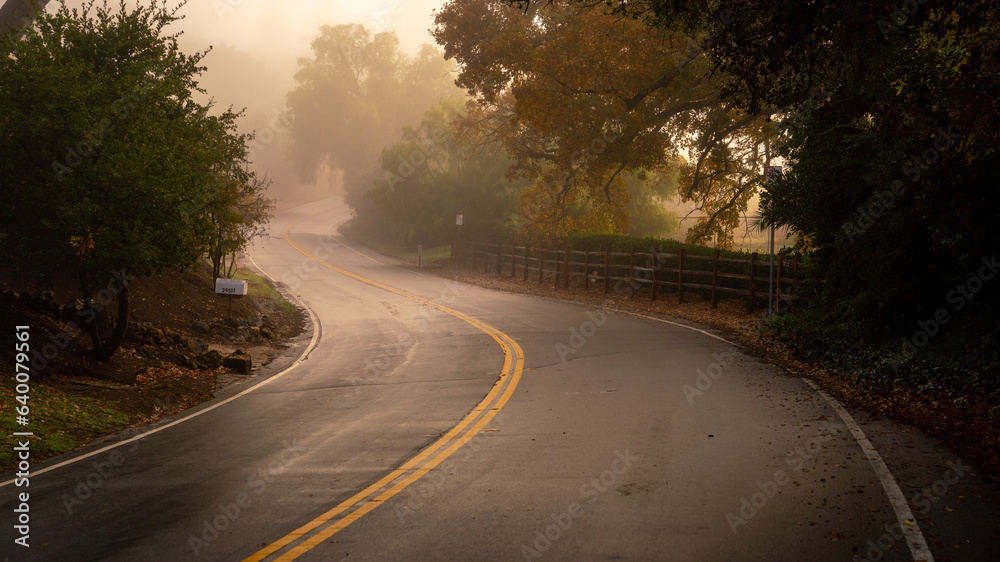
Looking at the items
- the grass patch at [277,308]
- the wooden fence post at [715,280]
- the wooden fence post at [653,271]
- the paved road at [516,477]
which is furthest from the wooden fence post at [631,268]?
the paved road at [516,477]

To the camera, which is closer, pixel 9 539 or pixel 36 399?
pixel 9 539

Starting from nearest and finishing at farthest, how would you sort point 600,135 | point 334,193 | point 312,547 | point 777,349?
point 312,547
point 777,349
point 600,135
point 334,193

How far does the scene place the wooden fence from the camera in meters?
20.3

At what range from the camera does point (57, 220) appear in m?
11.3

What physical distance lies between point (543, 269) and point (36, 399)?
2532 cm

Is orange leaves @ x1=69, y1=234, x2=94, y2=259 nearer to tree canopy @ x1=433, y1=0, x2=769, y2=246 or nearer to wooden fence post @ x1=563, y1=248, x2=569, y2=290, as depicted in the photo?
tree canopy @ x1=433, y1=0, x2=769, y2=246

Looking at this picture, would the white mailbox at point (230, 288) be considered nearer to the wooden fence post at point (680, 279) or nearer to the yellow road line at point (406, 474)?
the yellow road line at point (406, 474)

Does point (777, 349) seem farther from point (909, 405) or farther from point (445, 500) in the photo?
point (445, 500)

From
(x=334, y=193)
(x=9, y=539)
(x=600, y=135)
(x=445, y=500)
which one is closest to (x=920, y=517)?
(x=445, y=500)

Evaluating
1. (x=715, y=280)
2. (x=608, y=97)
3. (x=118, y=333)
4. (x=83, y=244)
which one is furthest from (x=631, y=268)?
(x=83, y=244)

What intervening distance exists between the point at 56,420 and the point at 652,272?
19670mm

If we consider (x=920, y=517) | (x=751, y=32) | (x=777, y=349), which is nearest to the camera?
(x=920, y=517)

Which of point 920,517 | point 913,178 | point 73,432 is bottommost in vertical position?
point 73,432

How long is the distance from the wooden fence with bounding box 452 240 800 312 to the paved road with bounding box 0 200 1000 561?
24.4ft
